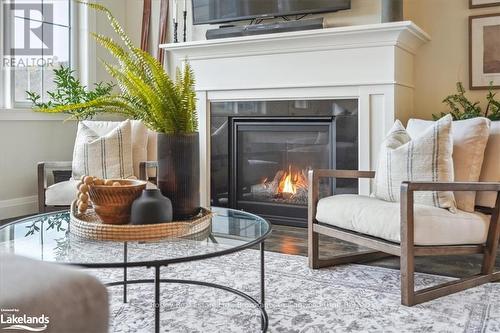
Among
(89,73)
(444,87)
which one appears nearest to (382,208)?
(444,87)

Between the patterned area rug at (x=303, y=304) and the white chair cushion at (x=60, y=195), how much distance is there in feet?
2.45

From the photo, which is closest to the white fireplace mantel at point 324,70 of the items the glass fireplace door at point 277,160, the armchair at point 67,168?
the glass fireplace door at point 277,160

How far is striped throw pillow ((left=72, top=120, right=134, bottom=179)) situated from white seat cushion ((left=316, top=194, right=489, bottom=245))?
5.27 ft

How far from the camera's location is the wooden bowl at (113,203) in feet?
5.91

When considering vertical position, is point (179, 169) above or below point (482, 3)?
below

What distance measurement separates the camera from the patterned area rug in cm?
196

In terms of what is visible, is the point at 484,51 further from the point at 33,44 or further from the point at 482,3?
the point at 33,44

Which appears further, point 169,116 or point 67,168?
point 67,168

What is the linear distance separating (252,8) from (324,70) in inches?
33.9

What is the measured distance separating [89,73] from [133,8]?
2.67 feet

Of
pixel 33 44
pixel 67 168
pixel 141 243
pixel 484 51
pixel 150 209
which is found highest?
pixel 33 44

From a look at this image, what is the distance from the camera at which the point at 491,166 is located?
8.48 feet
